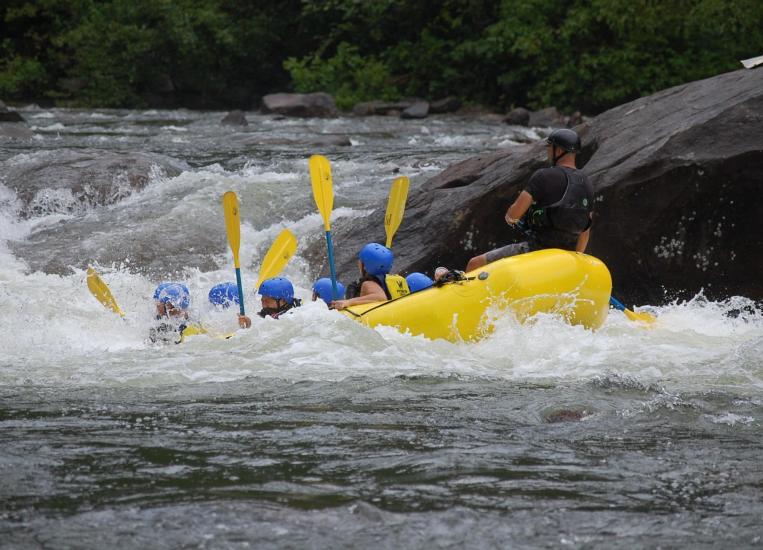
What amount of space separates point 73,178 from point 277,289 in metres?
4.79

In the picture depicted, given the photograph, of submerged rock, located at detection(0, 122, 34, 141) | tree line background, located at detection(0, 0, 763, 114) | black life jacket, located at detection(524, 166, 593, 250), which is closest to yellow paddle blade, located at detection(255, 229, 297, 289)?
black life jacket, located at detection(524, 166, 593, 250)

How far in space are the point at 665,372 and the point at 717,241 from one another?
2484mm

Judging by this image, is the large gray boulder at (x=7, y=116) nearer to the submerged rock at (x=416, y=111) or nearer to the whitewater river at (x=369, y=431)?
the submerged rock at (x=416, y=111)

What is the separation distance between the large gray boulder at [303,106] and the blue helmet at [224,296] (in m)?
13.4

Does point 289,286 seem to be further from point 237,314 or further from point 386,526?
Answer: point 386,526

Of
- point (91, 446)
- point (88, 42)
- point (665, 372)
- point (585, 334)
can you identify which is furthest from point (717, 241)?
point (88, 42)

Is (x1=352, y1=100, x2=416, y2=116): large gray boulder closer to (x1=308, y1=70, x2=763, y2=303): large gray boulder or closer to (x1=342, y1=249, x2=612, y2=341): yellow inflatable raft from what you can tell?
(x1=308, y1=70, x2=763, y2=303): large gray boulder

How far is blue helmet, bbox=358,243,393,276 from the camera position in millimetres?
6531

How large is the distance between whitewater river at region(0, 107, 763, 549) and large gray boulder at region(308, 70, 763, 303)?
35 cm

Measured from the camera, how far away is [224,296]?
7.25 meters

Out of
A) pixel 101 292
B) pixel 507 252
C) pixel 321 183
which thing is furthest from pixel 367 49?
pixel 507 252

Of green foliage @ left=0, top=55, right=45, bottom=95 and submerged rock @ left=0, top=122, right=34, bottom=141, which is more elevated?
green foliage @ left=0, top=55, right=45, bottom=95

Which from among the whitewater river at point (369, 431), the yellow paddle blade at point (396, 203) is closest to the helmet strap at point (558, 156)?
the whitewater river at point (369, 431)

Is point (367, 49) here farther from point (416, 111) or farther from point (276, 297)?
point (276, 297)
